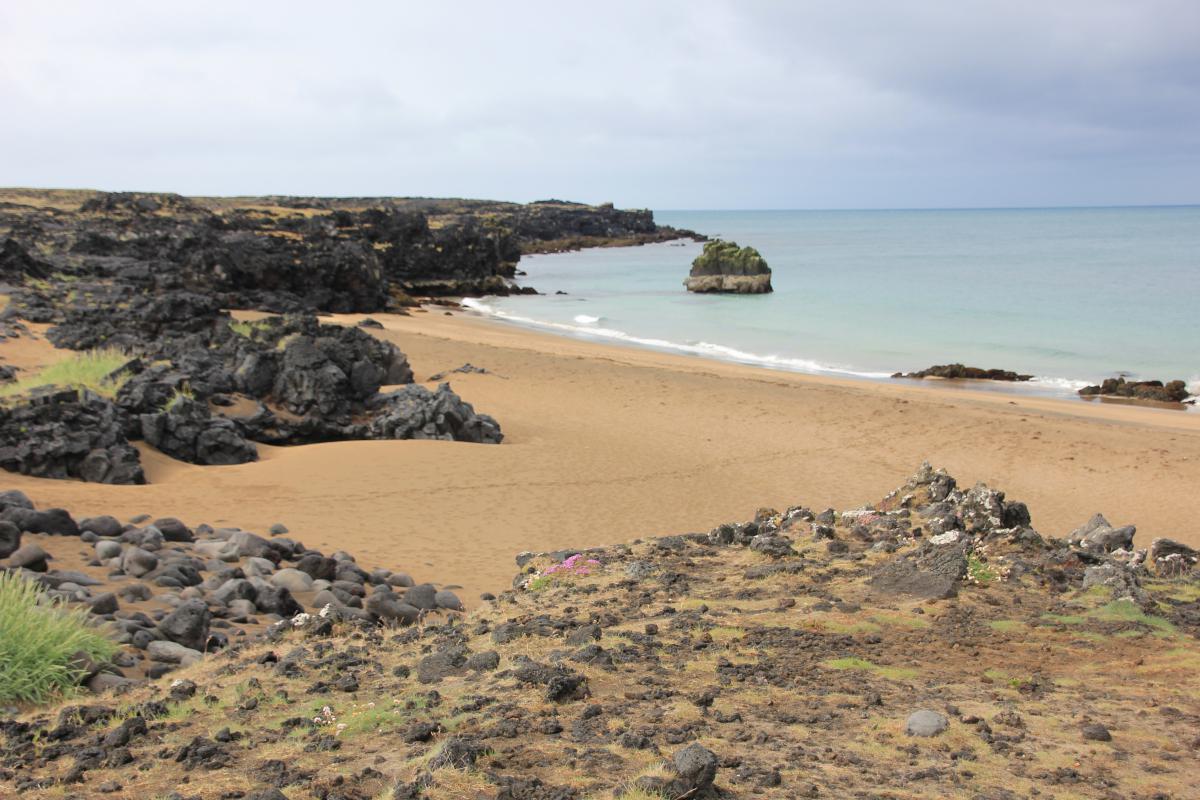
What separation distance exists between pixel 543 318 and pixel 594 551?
122 ft

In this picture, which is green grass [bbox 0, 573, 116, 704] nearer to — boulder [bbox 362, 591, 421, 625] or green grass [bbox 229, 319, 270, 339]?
boulder [bbox 362, 591, 421, 625]

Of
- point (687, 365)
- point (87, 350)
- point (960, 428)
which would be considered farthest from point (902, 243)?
point (87, 350)

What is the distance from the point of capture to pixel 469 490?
1276cm

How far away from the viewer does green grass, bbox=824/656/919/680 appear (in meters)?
4.88

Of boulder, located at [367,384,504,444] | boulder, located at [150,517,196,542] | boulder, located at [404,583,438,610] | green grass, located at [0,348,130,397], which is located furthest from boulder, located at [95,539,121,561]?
boulder, located at [367,384,504,444]

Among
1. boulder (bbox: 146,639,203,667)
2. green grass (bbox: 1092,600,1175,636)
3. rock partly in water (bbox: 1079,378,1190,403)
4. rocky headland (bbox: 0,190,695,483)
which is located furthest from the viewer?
rock partly in water (bbox: 1079,378,1190,403)

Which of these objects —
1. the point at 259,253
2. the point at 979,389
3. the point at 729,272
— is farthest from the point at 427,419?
the point at 729,272

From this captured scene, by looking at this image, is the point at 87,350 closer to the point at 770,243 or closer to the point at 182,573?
the point at 182,573

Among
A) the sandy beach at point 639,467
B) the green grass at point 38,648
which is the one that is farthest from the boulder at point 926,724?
the sandy beach at point 639,467

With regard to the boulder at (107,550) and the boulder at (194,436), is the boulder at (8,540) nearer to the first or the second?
the boulder at (107,550)

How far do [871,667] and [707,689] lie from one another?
102cm

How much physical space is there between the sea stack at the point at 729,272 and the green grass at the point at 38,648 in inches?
2077

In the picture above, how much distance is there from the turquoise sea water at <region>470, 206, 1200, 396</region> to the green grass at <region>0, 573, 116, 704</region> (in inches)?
1013

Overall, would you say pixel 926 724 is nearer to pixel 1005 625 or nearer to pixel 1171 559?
pixel 1005 625
